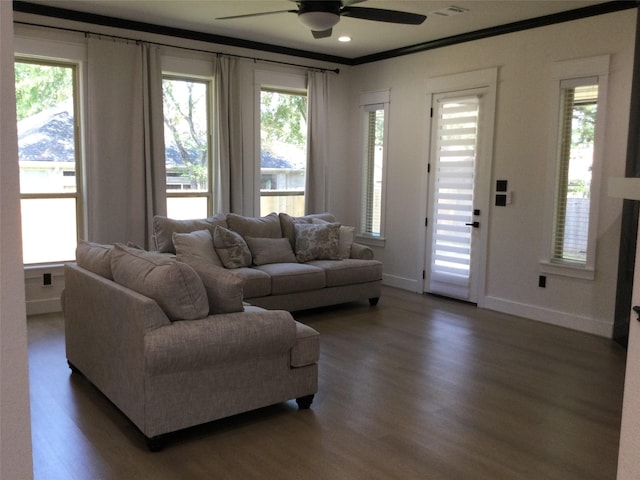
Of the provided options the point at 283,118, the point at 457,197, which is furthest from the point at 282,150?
the point at 457,197

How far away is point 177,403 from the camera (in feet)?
9.14

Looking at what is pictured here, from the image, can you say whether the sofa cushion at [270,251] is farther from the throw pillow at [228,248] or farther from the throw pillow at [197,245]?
the throw pillow at [197,245]

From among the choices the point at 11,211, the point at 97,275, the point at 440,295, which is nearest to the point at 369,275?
the point at 440,295

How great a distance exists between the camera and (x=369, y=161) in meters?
7.34

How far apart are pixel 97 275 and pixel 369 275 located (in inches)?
124

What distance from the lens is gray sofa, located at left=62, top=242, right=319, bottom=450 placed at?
2.72 meters

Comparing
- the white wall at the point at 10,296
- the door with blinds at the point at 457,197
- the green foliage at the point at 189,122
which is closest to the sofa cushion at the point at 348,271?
the door with blinds at the point at 457,197

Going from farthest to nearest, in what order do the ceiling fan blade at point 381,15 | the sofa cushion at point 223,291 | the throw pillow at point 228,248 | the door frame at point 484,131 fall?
the door frame at point 484,131
the throw pillow at point 228,248
the ceiling fan blade at point 381,15
the sofa cushion at point 223,291

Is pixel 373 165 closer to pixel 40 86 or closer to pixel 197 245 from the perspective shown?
pixel 197 245

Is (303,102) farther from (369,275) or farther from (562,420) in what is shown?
(562,420)

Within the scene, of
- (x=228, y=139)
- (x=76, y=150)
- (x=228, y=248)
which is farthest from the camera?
(x=228, y=139)

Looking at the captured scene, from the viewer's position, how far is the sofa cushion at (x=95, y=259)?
3.39m

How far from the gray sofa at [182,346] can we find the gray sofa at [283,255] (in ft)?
5.93

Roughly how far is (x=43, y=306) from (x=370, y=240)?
3974 millimetres
